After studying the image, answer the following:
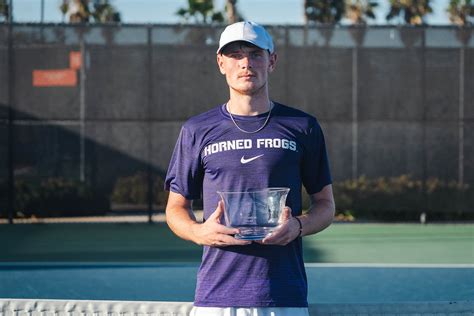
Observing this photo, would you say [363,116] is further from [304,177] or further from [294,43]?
[304,177]

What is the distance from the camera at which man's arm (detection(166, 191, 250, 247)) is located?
8.47 feet

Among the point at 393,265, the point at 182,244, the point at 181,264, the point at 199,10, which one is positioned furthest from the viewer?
the point at 199,10

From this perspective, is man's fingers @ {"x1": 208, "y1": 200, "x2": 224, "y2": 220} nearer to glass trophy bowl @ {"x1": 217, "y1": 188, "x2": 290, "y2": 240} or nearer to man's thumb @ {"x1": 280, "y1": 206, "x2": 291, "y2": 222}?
glass trophy bowl @ {"x1": 217, "y1": 188, "x2": 290, "y2": 240}

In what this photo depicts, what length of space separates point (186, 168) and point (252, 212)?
33 cm

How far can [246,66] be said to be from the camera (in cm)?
274

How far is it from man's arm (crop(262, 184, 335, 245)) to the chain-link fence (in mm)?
9893

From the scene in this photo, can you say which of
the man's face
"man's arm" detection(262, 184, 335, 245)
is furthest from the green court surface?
the man's face

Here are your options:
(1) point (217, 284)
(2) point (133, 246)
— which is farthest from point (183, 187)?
(2) point (133, 246)

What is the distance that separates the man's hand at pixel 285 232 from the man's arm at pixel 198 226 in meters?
0.07

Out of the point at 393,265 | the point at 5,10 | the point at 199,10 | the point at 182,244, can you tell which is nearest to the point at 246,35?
the point at 393,265

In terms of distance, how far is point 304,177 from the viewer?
9.46 feet

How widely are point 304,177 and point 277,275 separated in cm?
34

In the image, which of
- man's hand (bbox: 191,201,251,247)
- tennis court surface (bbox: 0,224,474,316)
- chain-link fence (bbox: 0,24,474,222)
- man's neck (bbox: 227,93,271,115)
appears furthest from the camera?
chain-link fence (bbox: 0,24,474,222)

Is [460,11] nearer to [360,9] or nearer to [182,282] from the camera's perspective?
[360,9]
